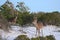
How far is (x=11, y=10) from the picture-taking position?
16.2 meters

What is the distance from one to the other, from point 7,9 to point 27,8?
9.63ft

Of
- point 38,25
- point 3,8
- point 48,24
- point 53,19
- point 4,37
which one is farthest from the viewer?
point 3,8

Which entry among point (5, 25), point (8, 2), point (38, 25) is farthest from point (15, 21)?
point (5, 25)

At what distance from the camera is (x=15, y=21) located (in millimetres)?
15016

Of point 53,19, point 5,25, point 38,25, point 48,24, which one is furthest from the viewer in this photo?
point 53,19

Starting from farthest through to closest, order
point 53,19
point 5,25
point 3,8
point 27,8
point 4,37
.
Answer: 1. point 27,8
2. point 3,8
3. point 53,19
4. point 4,37
5. point 5,25

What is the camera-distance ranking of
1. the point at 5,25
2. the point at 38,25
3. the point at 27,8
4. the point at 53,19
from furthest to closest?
the point at 27,8, the point at 53,19, the point at 38,25, the point at 5,25

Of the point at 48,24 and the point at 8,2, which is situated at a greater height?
the point at 8,2

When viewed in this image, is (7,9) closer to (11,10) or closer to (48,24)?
(11,10)

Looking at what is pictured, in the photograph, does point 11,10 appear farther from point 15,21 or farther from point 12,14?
point 15,21

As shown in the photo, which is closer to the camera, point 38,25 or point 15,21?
point 38,25

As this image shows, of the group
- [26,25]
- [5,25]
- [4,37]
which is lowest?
[26,25]

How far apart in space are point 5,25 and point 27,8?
1207cm

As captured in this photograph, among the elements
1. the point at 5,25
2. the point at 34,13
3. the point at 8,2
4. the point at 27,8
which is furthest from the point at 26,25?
the point at 5,25
